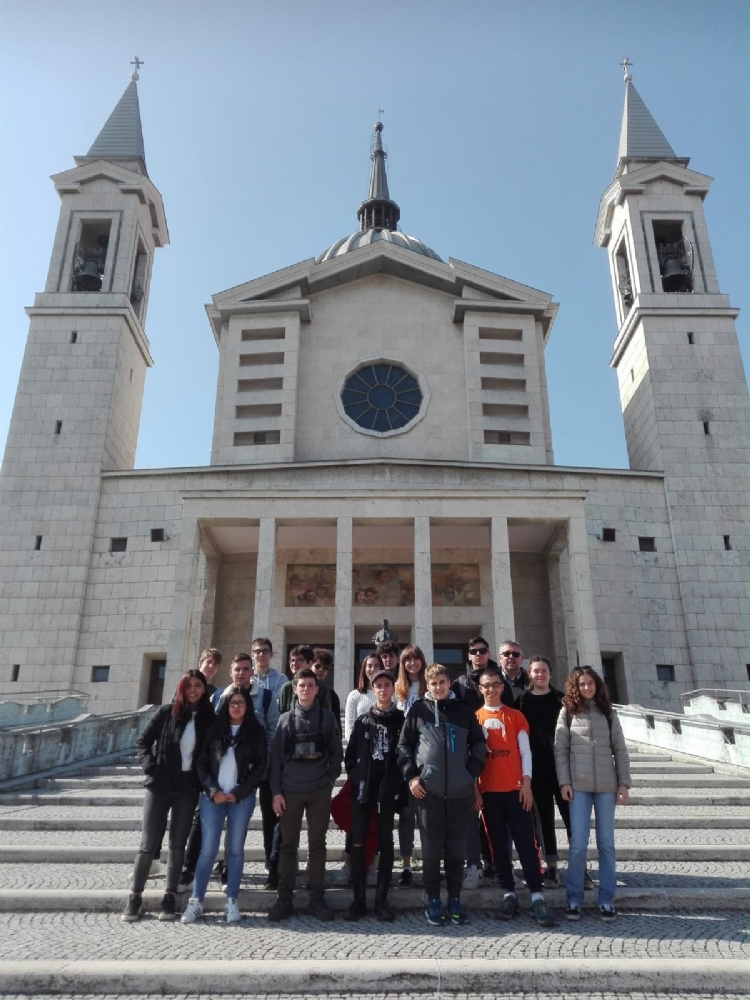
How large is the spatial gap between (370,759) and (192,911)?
1.67 metres

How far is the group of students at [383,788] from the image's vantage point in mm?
5461

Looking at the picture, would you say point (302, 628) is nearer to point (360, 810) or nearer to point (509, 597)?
point (509, 597)

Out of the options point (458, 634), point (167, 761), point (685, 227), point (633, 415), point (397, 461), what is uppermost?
point (685, 227)

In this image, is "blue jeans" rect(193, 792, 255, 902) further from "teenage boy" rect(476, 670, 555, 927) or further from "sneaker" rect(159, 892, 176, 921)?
"teenage boy" rect(476, 670, 555, 927)

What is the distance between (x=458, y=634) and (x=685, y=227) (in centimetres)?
1802

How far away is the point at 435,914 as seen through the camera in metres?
5.30

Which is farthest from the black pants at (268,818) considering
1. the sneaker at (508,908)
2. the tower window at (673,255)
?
the tower window at (673,255)

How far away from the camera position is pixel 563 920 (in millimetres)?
5418

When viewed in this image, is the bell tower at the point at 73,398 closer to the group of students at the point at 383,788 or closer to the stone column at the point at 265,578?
the stone column at the point at 265,578

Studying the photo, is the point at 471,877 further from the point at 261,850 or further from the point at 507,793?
the point at 261,850

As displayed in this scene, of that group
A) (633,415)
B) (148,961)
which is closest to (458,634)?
(633,415)

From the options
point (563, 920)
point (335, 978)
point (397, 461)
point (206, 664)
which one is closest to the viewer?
point (335, 978)

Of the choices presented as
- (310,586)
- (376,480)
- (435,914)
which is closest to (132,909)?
(435,914)

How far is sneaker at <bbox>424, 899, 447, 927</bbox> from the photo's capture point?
528 centimetres
